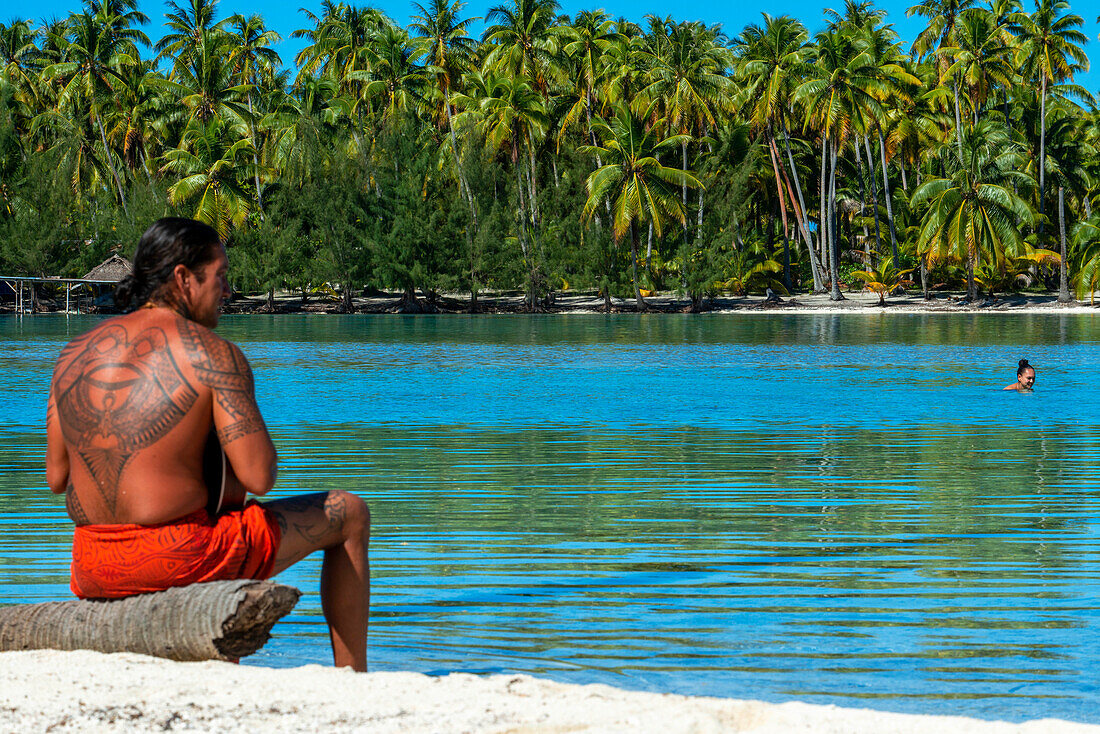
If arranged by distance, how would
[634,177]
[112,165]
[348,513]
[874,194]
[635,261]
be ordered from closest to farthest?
[348,513] < [634,177] < [635,261] < [874,194] < [112,165]

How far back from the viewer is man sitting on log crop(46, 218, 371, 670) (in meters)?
3.42

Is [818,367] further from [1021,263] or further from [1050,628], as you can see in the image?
[1021,263]

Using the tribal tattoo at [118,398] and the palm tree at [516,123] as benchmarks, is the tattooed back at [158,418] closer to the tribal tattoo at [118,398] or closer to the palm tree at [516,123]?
the tribal tattoo at [118,398]

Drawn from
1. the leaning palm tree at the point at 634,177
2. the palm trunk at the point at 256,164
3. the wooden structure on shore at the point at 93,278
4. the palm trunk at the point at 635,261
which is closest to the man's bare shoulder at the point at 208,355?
the leaning palm tree at the point at 634,177

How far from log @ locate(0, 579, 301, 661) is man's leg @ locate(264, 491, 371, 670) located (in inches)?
9.1

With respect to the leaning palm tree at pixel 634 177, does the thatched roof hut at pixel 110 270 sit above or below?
below

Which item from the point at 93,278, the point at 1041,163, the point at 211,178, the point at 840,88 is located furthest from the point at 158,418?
the point at 1041,163

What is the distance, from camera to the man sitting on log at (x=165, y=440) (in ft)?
11.2

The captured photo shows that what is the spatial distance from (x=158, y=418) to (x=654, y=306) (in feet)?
174

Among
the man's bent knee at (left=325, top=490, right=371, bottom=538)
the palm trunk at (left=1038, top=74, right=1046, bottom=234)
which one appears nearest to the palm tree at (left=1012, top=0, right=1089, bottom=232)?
the palm trunk at (left=1038, top=74, right=1046, bottom=234)

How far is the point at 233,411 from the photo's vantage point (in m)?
3.41

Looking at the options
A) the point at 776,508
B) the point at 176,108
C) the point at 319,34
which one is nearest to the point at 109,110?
the point at 176,108

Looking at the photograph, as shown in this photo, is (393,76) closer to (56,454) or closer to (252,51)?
(252,51)

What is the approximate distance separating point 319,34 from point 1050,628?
5877cm
